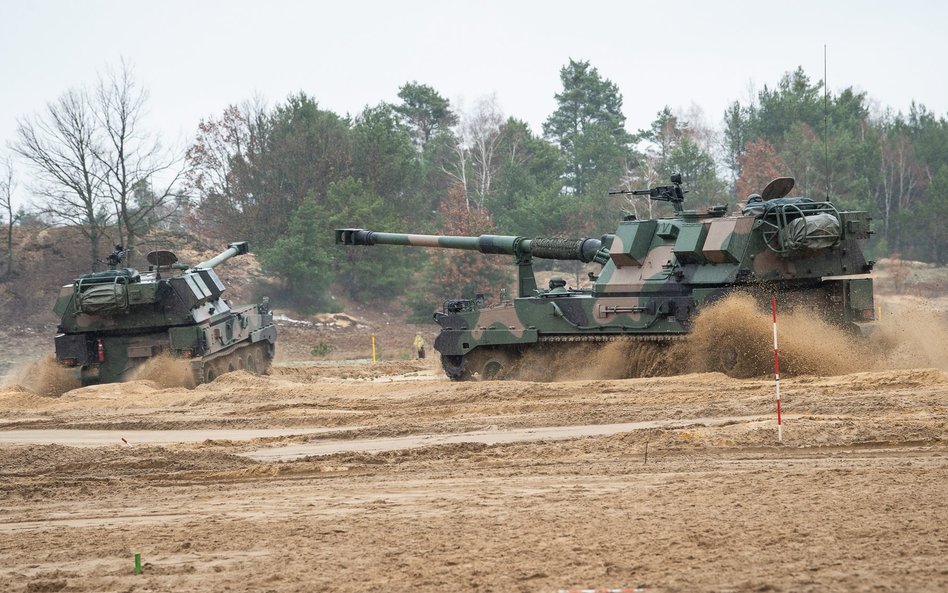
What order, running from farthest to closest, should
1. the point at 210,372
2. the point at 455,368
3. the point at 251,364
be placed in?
the point at 251,364 → the point at 210,372 → the point at 455,368

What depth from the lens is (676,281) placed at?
18.4m

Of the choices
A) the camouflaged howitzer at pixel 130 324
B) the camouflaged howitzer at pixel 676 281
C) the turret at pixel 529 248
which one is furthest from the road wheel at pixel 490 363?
the camouflaged howitzer at pixel 130 324

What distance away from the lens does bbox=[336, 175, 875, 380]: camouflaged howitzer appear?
1767cm

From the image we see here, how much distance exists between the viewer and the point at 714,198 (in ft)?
161

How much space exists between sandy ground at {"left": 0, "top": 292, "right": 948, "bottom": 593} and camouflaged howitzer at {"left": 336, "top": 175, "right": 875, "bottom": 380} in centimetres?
115

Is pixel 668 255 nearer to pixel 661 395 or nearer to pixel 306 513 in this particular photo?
pixel 661 395

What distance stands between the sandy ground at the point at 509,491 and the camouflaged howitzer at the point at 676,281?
1.15 meters

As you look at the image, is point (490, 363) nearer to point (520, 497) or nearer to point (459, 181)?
point (520, 497)

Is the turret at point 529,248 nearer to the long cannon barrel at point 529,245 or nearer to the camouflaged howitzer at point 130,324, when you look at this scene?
the long cannon barrel at point 529,245

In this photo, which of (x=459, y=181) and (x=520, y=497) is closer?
(x=520, y=497)

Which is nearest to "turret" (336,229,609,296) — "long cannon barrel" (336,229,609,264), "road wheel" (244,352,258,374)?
"long cannon barrel" (336,229,609,264)

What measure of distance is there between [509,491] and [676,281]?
9574 mm

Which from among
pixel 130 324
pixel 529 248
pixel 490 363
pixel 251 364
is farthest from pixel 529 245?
pixel 251 364

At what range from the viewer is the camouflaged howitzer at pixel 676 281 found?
58.0 feet
